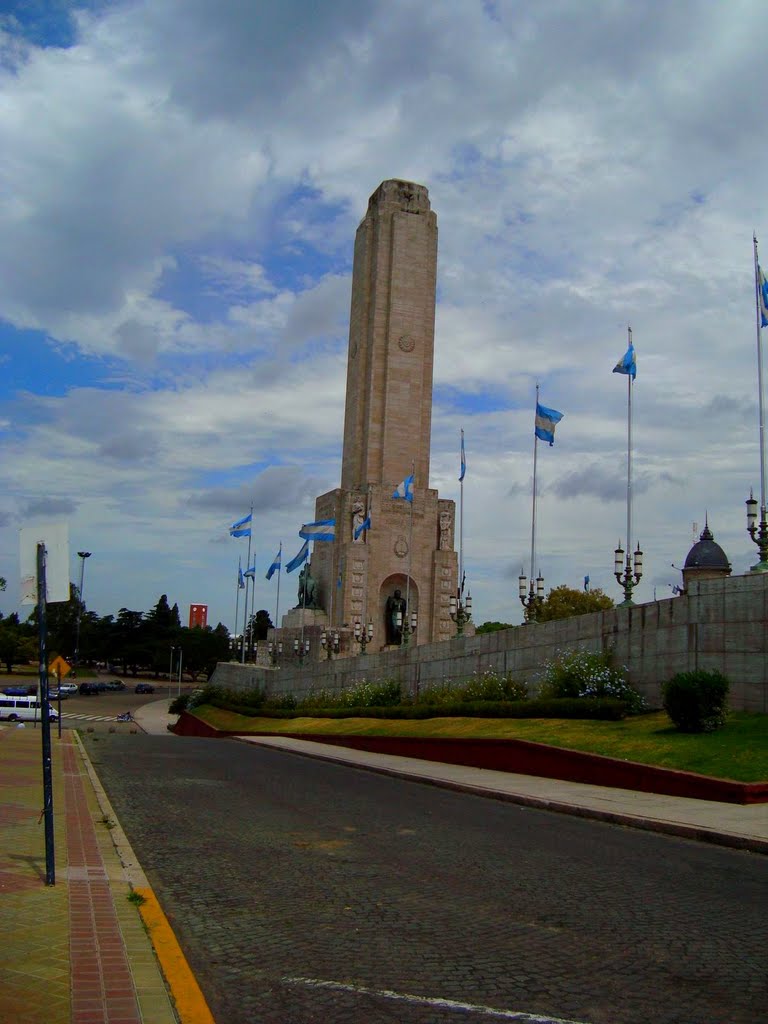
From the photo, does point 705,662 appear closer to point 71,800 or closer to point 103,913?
point 71,800

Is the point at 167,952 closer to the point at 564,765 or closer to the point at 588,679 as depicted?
the point at 564,765

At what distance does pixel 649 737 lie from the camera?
18.8 m

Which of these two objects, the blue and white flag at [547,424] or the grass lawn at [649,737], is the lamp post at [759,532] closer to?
the grass lawn at [649,737]

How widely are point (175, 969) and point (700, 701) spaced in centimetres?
1431

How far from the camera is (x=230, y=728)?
46.9 m

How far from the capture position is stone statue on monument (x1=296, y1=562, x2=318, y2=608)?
5952 cm

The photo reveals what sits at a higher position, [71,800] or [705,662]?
[705,662]

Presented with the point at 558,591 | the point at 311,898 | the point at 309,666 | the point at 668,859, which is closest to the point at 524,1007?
the point at 311,898

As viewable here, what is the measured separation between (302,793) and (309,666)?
35905mm

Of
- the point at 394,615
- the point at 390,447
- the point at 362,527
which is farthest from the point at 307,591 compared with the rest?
the point at 390,447

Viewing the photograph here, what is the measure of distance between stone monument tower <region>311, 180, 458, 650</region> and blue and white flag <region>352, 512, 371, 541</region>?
1.36 feet

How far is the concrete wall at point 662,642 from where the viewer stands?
19859mm

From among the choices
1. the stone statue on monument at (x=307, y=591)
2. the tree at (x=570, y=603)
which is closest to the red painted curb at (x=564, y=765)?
the stone statue on monument at (x=307, y=591)

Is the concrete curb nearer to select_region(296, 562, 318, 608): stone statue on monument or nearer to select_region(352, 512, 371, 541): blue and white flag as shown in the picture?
select_region(352, 512, 371, 541): blue and white flag
